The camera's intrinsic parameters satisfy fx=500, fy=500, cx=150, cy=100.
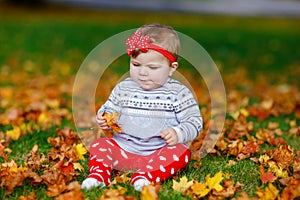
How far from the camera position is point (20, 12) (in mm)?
16375

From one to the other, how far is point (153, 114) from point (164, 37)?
1.64ft

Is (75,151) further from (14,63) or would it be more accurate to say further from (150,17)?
(150,17)

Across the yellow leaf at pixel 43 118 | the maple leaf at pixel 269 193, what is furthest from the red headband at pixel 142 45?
the yellow leaf at pixel 43 118

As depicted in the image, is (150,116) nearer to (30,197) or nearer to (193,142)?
(193,142)

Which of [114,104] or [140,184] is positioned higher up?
[114,104]

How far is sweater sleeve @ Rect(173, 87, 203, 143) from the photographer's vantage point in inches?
126

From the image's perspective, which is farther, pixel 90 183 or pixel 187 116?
pixel 187 116

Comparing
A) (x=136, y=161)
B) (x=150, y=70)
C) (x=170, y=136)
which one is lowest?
(x=136, y=161)

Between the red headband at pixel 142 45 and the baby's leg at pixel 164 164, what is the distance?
0.58m

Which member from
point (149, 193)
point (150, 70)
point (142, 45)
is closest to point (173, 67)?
point (150, 70)

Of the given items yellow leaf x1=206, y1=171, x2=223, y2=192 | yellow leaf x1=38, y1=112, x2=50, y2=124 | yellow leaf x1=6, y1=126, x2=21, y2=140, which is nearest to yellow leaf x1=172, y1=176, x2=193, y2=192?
yellow leaf x1=206, y1=171, x2=223, y2=192

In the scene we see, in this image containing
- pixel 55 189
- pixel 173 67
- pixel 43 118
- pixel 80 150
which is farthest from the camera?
pixel 43 118

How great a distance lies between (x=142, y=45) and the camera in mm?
3100

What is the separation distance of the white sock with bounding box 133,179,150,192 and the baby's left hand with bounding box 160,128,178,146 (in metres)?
0.31
